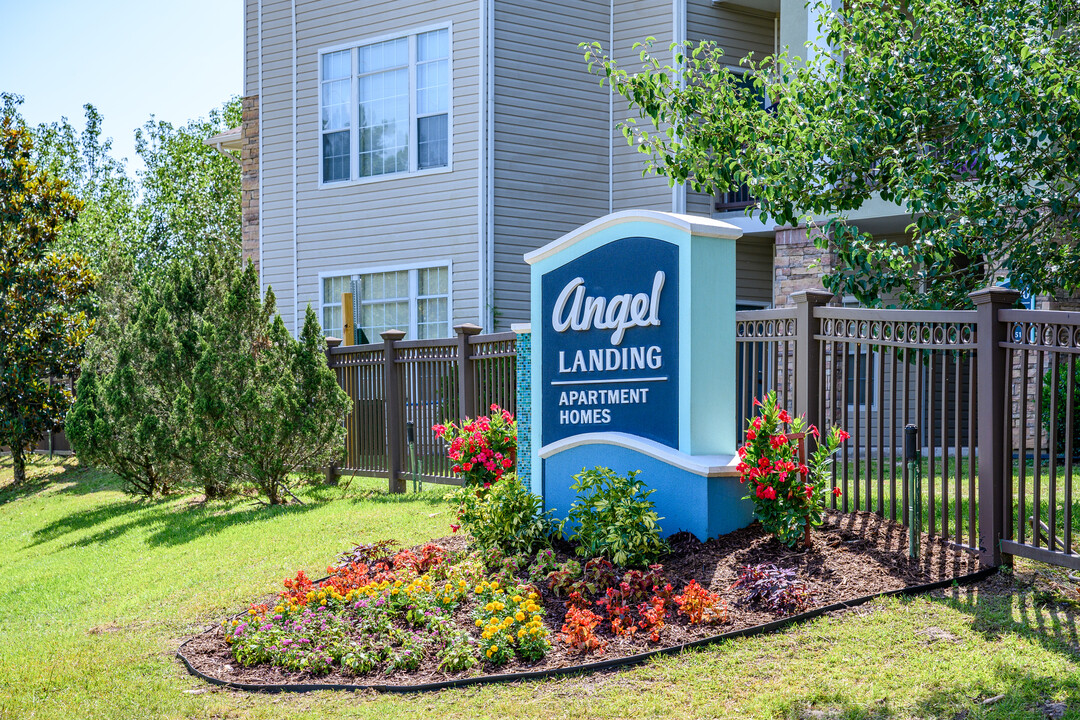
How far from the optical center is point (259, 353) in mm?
12320

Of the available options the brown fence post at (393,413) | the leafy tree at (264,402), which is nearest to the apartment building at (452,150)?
the brown fence post at (393,413)

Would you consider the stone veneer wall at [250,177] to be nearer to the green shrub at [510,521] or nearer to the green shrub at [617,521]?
the green shrub at [510,521]

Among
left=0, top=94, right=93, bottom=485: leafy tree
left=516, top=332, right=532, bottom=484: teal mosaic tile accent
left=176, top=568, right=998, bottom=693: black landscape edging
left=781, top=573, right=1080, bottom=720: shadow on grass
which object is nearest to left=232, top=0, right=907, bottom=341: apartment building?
left=0, top=94, right=93, bottom=485: leafy tree

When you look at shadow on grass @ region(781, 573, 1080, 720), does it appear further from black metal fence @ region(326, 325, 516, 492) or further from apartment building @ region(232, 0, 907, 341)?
apartment building @ region(232, 0, 907, 341)

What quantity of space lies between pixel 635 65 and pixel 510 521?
10.9 metres

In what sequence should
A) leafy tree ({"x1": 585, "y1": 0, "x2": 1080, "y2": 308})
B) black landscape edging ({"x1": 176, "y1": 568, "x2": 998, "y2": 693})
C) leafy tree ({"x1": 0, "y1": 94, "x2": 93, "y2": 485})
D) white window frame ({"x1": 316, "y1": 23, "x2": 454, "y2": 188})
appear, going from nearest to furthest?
1. black landscape edging ({"x1": 176, "y1": 568, "x2": 998, "y2": 693})
2. leafy tree ({"x1": 585, "y1": 0, "x2": 1080, "y2": 308})
3. white window frame ({"x1": 316, "y1": 23, "x2": 454, "y2": 188})
4. leafy tree ({"x1": 0, "y1": 94, "x2": 93, "y2": 485})

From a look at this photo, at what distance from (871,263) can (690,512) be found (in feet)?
8.80

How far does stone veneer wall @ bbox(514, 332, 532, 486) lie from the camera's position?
27.2 ft

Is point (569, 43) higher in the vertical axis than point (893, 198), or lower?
higher

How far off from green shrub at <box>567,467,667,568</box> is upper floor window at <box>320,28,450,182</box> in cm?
988

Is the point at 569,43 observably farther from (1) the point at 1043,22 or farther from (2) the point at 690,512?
(2) the point at 690,512

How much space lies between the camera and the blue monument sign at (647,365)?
6.98m

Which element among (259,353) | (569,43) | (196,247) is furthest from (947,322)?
(196,247)

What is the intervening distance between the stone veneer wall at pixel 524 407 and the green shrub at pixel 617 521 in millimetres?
1244
